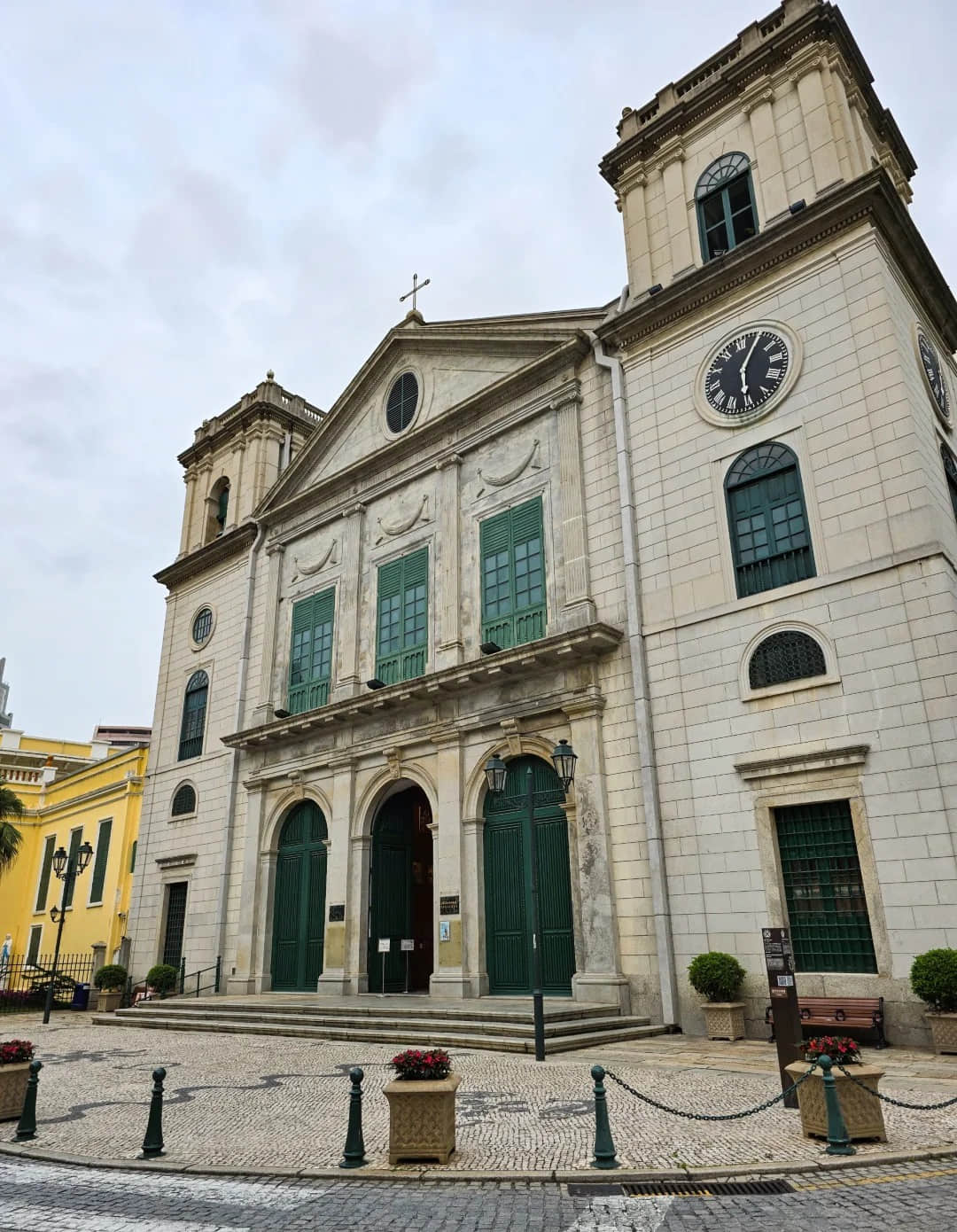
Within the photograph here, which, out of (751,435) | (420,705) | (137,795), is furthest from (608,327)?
(137,795)

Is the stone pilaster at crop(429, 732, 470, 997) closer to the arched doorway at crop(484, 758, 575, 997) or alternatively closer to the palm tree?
the arched doorway at crop(484, 758, 575, 997)

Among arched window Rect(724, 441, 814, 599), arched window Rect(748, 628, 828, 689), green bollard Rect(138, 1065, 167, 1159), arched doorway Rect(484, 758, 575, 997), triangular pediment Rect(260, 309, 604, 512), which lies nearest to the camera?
green bollard Rect(138, 1065, 167, 1159)

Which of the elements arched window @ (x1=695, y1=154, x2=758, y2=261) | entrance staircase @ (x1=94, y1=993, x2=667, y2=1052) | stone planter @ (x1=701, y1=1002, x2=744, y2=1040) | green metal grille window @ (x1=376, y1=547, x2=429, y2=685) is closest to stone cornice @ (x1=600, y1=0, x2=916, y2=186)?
arched window @ (x1=695, y1=154, x2=758, y2=261)

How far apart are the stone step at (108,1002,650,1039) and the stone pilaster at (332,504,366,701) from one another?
23.8ft

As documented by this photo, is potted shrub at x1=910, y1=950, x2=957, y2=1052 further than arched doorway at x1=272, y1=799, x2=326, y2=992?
No

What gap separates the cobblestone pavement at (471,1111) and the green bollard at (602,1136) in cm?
20

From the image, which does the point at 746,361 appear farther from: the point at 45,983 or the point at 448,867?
the point at 45,983

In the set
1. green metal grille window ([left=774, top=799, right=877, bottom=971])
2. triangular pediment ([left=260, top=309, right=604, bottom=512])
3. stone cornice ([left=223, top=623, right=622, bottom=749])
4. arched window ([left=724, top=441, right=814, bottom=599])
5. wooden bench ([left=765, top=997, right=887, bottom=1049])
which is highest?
triangular pediment ([left=260, top=309, right=604, bottom=512])

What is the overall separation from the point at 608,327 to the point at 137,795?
2230cm

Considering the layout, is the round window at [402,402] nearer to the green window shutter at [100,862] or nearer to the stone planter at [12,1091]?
the stone planter at [12,1091]

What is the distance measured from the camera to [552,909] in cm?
1666

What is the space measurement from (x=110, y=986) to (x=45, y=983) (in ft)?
22.3

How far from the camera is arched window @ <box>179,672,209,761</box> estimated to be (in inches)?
1047

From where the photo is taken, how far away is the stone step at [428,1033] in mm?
12812
